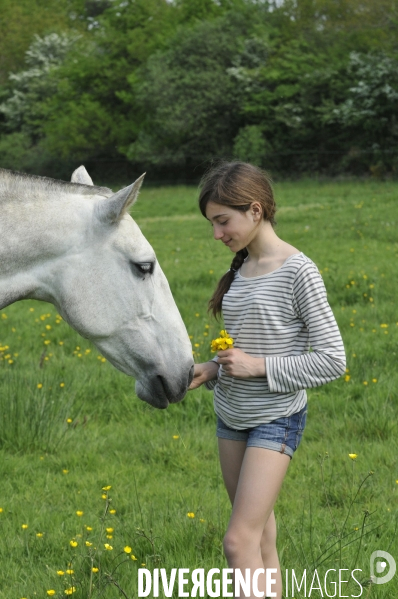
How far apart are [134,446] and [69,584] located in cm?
181

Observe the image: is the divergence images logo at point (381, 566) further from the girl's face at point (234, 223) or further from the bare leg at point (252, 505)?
the girl's face at point (234, 223)

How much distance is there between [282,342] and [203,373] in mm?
393

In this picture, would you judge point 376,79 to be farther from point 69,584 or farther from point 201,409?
point 69,584

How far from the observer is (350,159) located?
94.7 feet

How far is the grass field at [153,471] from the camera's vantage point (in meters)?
3.24

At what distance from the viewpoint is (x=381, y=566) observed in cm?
308

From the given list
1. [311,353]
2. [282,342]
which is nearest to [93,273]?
[282,342]

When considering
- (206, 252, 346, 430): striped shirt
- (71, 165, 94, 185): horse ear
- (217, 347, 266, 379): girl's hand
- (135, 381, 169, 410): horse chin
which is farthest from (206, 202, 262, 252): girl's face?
(71, 165, 94, 185): horse ear

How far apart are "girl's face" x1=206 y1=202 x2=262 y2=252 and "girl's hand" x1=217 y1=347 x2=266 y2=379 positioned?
0.43 m

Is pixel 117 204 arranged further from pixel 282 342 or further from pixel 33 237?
pixel 282 342

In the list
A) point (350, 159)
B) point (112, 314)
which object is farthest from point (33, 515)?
point (350, 159)

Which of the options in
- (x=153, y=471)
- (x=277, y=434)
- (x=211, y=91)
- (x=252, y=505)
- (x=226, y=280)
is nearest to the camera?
(x=252, y=505)

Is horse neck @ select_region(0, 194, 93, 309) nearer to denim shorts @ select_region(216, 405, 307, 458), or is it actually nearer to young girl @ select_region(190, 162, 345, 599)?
young girl @ select_region(190, 162, 345, 599)

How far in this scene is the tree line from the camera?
3012 centimetres
